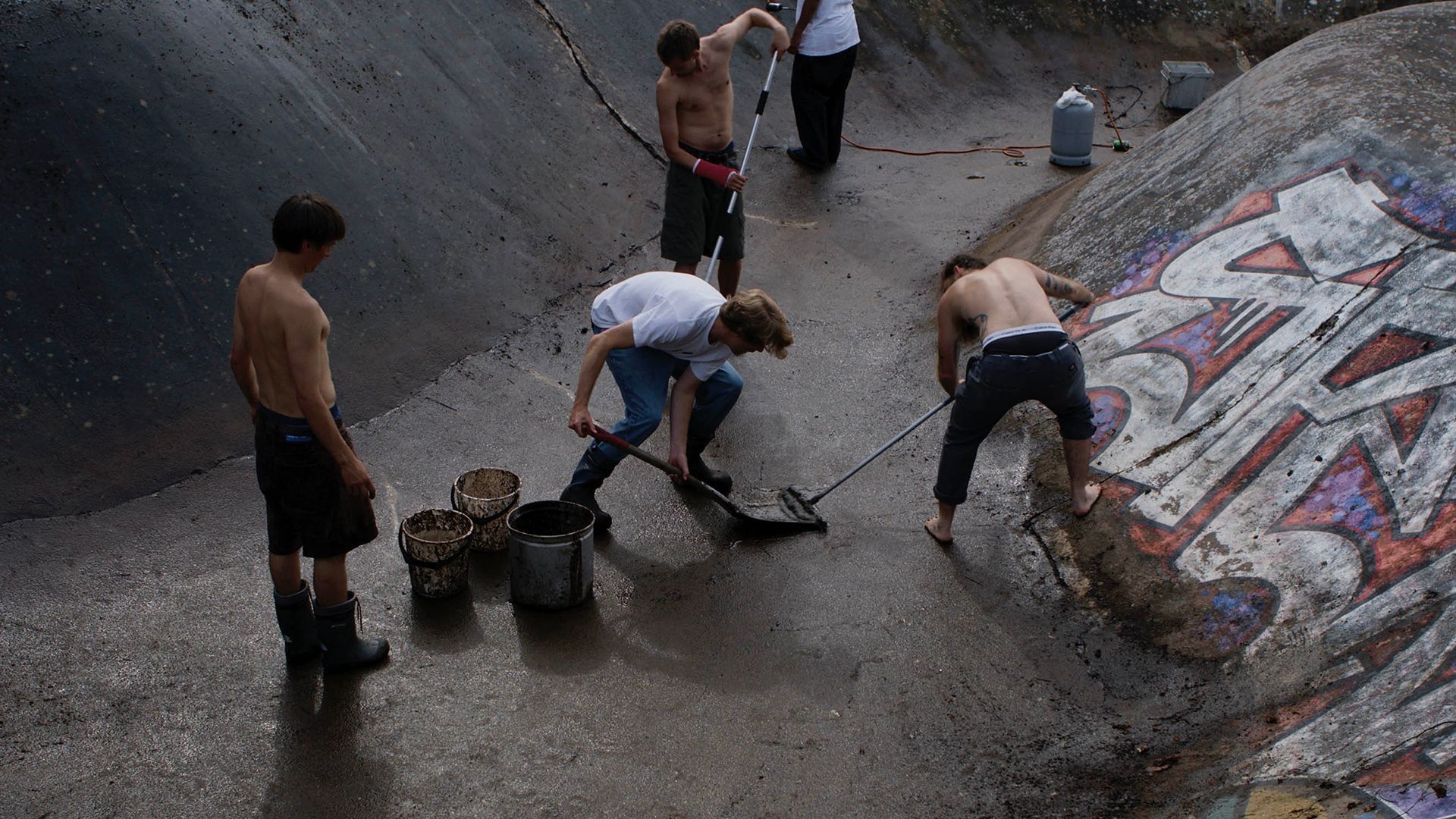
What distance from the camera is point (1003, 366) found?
482cm

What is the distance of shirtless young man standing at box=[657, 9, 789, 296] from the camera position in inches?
263

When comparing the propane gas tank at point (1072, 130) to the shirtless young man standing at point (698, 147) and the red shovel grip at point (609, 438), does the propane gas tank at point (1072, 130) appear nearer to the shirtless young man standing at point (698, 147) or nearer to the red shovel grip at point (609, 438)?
the shirtless young man standing at point (698, 147)

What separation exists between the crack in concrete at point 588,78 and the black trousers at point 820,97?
1492 millimetres

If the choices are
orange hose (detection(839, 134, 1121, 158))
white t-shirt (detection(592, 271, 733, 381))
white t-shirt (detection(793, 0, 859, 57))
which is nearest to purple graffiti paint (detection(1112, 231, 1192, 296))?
white t-shirt (detection(592, 271, 733, 381))

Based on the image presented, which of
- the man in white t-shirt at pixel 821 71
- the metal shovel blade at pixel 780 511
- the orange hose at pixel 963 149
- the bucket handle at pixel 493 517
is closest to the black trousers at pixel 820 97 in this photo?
the man in white t-shirt at pixel 821 71

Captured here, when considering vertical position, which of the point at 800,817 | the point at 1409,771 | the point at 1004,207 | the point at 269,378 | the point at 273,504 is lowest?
the point at 1004,207

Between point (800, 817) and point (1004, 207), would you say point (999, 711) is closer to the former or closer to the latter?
point (800, 817)

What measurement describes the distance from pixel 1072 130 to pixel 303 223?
840 centimetres

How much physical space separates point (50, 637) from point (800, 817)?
298cm

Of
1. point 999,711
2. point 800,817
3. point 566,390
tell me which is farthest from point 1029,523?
point 566,390

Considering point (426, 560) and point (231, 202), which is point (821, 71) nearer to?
point (231, 202)

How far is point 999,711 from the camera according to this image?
4258 millimetres

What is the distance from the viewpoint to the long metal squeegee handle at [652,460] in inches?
190

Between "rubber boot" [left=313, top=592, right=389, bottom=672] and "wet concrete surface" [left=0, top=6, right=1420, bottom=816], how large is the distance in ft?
0.25
